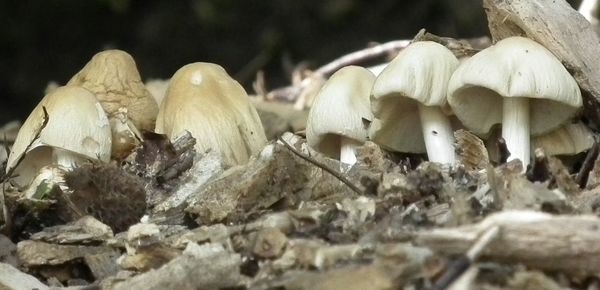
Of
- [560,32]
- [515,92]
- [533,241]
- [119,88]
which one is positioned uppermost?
[119,88]

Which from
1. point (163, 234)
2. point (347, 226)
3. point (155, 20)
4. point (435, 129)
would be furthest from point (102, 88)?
point (155, 20)

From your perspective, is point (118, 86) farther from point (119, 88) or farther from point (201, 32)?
point (201, 32)

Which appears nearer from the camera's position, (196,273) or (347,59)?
(196,273)

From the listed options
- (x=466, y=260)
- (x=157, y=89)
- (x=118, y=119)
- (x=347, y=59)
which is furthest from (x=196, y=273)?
(x=347, y=59)

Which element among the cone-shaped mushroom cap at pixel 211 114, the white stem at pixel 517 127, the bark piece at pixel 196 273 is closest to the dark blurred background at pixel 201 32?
the cone-shaped mushroom cap at pixel 211 114

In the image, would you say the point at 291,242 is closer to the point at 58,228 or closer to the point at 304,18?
the point at 58,228

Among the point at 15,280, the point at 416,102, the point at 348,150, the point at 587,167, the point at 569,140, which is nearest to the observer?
the point at 15,280
